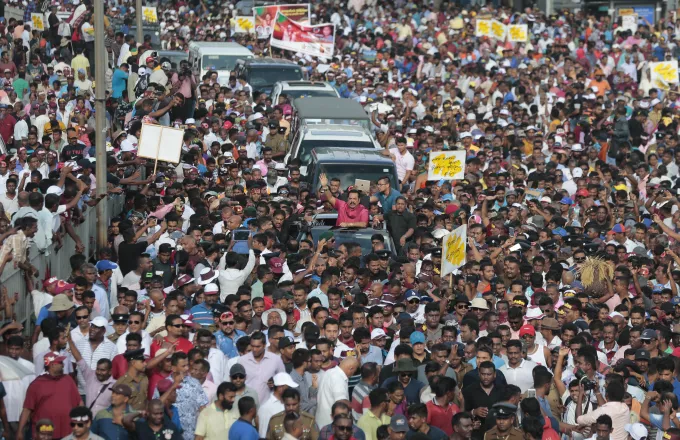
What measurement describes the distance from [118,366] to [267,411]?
4.25 feet

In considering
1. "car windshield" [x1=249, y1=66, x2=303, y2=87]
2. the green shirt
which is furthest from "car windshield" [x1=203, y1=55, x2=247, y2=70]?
the green shirt

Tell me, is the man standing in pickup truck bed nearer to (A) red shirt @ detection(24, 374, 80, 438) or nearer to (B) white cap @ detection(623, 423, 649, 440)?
(B) white cap @ detection(623, 423, 649, 440)

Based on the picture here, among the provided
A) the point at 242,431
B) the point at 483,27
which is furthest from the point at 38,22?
the point at 242,431

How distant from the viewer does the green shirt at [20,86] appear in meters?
28.3

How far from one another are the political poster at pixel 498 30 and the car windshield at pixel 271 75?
8.98 m

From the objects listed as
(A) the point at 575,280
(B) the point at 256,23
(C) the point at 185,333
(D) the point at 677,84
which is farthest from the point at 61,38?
(C) the point at 185,333

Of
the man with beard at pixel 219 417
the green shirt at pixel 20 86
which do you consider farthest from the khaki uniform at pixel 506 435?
the green shirt at pixel 20 86

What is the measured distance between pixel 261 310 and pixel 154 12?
2522cm

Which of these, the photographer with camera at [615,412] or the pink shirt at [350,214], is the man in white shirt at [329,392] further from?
the pink shirt at [350,214]

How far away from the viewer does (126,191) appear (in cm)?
2125

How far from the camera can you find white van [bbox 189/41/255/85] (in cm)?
3238

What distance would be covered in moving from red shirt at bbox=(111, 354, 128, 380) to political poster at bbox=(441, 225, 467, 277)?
5146 mm

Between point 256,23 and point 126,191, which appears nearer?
point 126,191

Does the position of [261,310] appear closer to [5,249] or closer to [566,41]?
[5,249]
